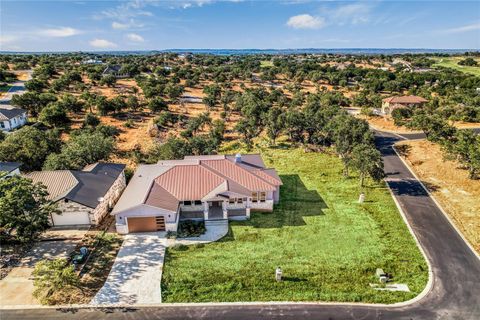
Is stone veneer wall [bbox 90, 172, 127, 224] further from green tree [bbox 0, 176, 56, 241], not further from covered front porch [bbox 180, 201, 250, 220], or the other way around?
covered front porch [bbox 180, 201, 250, 220]

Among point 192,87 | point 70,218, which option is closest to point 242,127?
point 70,218

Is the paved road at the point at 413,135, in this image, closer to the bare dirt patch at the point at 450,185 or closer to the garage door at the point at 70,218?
the bare dirt patch at the point at 450,185

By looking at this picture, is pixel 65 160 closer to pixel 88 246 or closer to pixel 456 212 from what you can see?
pixel 88 246

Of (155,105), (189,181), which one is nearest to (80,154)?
(189,181)

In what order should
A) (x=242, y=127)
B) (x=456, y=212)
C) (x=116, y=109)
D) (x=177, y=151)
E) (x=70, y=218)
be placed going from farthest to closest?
1. (x=116, y=109)
2. (x=242, y=127)
3. (x=177, y=151)
4. (x=456, y=212)
5. (x=70, y=218)

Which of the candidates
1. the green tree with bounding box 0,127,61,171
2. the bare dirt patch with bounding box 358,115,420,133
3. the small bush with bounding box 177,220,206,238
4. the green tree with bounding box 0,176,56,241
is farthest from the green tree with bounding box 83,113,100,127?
the bare dirt patch with bounding box 358,115,420,133

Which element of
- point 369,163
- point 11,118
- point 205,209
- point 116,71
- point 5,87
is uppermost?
point 116,71

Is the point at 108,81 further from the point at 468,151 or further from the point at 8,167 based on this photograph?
the point at 468,151
